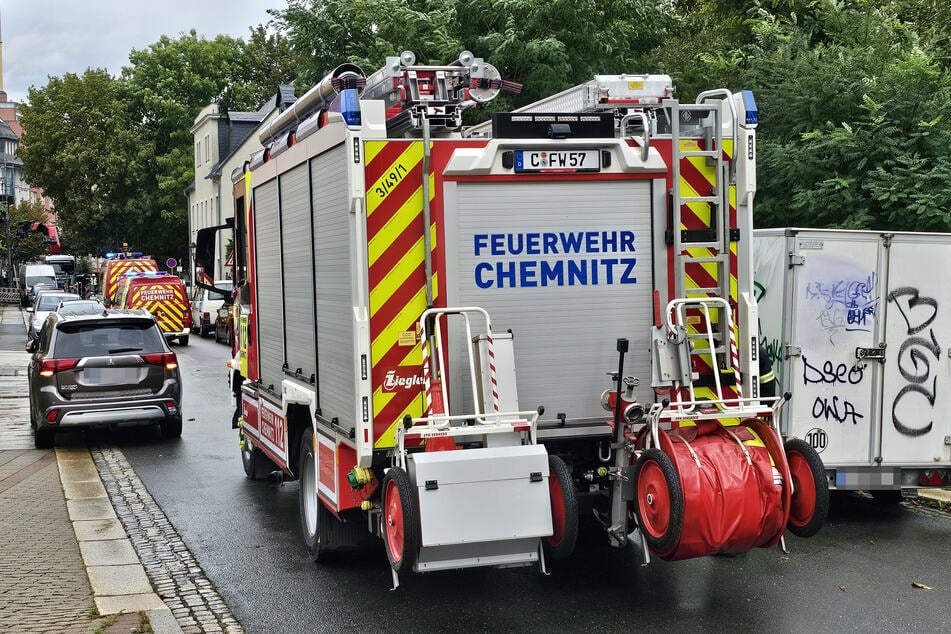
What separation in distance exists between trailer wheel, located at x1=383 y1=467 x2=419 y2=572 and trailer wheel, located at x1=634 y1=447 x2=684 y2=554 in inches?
50.9

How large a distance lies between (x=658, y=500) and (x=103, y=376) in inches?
365

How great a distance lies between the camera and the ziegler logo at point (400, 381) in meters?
6.39

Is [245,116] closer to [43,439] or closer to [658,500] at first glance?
[43,439]

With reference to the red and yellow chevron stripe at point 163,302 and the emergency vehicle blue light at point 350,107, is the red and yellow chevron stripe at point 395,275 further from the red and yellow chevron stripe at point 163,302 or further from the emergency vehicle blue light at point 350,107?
the red and yellow chevron stripe at point 163,302

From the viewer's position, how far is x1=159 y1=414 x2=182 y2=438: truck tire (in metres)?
13.9

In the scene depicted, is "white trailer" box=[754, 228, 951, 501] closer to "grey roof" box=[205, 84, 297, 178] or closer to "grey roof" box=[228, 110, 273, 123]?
"grey roof" box=[205, 84, 297, 178]

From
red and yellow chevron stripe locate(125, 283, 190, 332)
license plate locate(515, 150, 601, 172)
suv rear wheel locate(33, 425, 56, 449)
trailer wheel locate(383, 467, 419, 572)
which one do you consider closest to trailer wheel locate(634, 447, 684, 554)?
trailer wheel locate(383, 467, 419, 572)

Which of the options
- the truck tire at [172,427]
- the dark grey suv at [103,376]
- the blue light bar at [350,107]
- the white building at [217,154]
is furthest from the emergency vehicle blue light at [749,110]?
the white building at [217,154]

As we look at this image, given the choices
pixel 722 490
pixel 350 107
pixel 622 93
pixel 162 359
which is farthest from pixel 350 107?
pixel 162 359

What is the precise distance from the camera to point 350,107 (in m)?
6.20

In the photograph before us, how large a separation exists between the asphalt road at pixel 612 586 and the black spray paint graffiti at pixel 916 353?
0.87 m

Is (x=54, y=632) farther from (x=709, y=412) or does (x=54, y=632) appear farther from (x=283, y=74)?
(x=283, y=74)

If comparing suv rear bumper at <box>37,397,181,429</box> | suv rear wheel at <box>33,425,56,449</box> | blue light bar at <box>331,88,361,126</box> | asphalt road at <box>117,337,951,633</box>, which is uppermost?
blue light bar at <box>331,88,361,126</box>

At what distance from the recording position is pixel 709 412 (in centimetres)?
617
